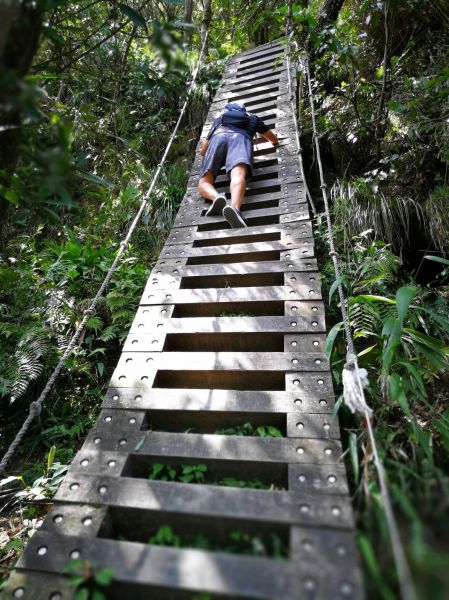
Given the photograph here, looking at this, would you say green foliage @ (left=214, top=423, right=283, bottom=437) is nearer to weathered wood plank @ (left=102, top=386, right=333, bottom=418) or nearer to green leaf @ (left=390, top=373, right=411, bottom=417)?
weathered wood plank @ (left=102, top=386, right=333, bottom=418)

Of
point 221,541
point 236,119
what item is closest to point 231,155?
point 236,119

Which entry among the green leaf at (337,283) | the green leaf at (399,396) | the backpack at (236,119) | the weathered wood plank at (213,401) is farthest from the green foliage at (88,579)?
the backpack at (236,119)

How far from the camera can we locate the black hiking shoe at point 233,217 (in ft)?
9.53

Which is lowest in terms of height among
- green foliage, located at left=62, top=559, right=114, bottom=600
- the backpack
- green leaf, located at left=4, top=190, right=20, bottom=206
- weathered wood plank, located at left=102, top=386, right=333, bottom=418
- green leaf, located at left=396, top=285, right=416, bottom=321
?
green foliage, located at left=62, top=559, right=114, bottom=600

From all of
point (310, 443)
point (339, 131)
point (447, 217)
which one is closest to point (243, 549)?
point (310, 443)

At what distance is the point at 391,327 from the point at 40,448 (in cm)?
216

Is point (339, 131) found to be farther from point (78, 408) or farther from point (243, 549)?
point (243, 549)

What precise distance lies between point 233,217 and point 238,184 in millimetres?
570

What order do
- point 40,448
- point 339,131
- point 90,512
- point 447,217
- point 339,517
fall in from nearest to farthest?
point 339,517 → point 90,512 → point 40,448 → point 447,217 → point 339,131

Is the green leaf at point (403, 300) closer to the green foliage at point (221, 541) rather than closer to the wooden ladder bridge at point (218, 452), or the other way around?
the wooden ladder bridge at point (218, 452)

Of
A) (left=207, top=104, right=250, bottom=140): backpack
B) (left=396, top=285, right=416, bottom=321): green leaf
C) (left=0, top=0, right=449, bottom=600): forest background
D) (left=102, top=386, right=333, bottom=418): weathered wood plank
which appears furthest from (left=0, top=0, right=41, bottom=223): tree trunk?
(left=207, top=104, right=250, bottom=140): backpack

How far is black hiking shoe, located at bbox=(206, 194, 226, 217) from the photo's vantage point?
10.2 ft

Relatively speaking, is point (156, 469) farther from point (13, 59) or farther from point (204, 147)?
point (204, 147)

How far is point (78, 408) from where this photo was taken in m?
2.38
